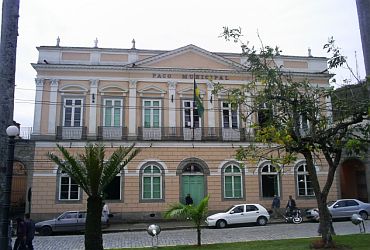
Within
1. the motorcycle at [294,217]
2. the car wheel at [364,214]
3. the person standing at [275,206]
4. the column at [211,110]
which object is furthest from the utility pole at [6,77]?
the car wheel at [364,214]

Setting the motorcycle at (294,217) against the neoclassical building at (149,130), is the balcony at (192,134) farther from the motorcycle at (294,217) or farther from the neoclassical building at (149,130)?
the motorcycle at (294,217)

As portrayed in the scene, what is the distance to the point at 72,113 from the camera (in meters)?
27.1

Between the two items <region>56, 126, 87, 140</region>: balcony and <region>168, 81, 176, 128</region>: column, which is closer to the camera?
<region>56, 126, 87, 140</region>: balcony

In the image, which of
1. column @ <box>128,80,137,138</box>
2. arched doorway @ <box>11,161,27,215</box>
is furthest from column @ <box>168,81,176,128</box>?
arched doorway @ <box>11,161,27,215</box>

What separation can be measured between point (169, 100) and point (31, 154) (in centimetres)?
965

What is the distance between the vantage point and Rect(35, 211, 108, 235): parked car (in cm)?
2175

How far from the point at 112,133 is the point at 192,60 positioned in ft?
24.9

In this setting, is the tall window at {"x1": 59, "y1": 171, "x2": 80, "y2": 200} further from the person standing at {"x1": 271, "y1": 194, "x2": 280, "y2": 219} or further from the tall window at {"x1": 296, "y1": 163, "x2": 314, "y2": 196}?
the tall window at {"x1": 296, "y1": 163, "x2": 314, "y2": 196}

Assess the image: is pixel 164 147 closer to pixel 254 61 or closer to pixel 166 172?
pixel 166 172

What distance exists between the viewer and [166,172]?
27.1 meters

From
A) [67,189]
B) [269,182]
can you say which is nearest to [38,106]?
[67,189]

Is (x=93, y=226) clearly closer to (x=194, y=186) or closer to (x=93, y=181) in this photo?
(x=93, y=181)

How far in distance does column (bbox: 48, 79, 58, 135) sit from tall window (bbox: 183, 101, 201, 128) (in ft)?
28.2

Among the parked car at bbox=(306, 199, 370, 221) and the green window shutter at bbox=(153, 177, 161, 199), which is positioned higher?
the green window shutter at bbox=(153, 177, 161, 199)
